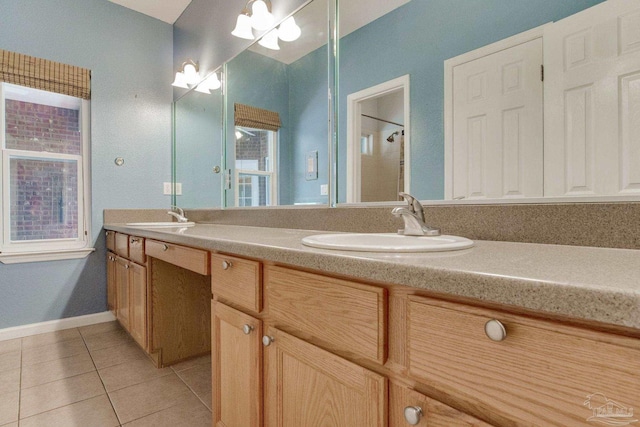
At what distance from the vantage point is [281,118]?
1890 millimetres

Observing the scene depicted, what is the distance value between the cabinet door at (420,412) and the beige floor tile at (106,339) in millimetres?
2247

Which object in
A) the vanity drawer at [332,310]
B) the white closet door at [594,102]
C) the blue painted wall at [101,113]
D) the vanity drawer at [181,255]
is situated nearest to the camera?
the vanity drawer at [332,310]

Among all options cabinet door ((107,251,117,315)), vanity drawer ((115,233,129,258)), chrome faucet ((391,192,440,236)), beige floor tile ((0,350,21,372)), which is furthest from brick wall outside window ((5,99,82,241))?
chrome faucet ((391,192,440,236))

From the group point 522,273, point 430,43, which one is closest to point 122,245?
point 430,43

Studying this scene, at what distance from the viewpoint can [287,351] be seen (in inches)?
32.8

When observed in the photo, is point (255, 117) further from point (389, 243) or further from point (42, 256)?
point (42, 256)

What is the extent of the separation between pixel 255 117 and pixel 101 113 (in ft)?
4.57

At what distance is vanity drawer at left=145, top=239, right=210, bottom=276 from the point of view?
1.20 metres

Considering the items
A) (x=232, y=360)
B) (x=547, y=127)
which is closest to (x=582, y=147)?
(x=547, y=127)

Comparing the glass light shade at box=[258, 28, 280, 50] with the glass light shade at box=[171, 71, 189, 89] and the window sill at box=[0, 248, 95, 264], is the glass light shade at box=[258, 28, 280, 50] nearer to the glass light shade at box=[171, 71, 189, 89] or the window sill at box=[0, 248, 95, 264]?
the glass light shade at box=[171, 71, 189, 89]

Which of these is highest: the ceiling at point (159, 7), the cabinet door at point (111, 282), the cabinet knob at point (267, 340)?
the ceiling at point (159, 7)

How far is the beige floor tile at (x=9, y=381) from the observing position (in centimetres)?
164

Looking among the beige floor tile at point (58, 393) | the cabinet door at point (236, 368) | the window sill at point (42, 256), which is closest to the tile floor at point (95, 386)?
the beige floor tile at point (58, 393)

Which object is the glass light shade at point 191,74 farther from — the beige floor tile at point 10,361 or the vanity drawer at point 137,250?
the beige floor tile at point 10,361
